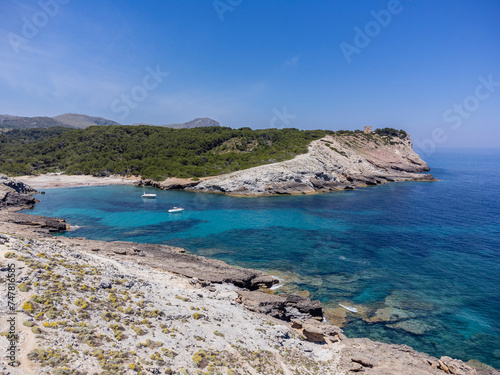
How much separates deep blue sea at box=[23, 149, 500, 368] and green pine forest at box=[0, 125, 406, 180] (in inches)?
921

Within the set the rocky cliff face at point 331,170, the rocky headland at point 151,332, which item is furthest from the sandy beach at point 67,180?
the rocky headland at point 151,332

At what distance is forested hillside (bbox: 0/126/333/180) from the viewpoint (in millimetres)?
87938

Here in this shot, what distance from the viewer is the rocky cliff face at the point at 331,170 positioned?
234 feet

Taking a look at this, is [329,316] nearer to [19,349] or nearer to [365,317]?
[365,317]

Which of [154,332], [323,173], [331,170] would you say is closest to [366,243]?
[154,332]

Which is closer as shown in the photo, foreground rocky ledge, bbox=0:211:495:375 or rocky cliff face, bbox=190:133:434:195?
foreground rocky ledge, bbox=0:211:495:375

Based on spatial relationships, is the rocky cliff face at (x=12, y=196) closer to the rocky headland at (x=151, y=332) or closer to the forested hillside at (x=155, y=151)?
the forested hillside at (x=155, y=151)

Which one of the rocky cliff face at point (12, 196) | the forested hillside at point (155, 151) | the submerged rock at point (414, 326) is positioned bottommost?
the submerged rock at point (414, 326)

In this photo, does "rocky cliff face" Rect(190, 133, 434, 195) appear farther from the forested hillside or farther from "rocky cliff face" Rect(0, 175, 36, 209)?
"rocky cliff face" Rect(0, 175, 36, 209)

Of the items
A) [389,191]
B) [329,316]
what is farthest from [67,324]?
[389,191]

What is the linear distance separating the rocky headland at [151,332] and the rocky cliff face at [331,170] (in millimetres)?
53450

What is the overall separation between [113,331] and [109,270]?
5.48 meters

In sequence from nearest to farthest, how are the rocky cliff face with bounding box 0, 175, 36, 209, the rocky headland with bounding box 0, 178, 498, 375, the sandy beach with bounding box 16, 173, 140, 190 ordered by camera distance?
the rocky headland with bounding box 0, 178, 498, 375 → the rocky cliff face with bounding box 0, 175, 36, 209 → the sandy beach with bounding box 16, 173, 140, 190

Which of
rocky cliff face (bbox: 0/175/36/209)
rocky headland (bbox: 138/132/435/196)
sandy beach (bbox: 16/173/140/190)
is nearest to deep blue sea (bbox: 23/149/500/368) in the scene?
rocky cliff face (bbox: 0/175/36/209)
